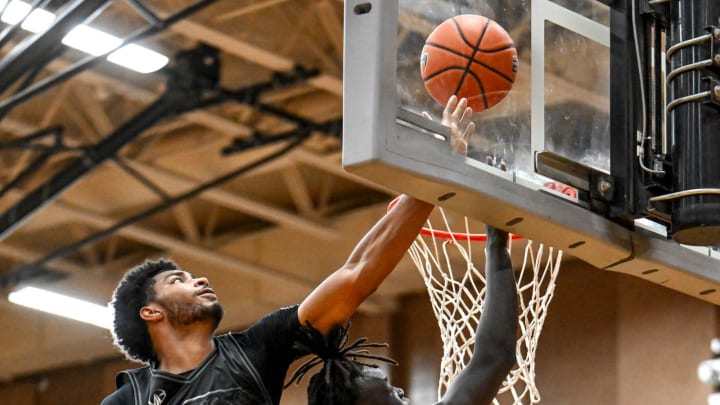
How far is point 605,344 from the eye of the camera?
12.3 metres

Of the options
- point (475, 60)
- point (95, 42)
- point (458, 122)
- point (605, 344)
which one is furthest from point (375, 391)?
point (605, 344)

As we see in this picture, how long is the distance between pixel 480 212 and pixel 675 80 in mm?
800

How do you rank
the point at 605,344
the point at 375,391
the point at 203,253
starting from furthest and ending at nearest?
the point at 203,253, the point at 605,344, the point at 375,391

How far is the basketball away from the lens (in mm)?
3936

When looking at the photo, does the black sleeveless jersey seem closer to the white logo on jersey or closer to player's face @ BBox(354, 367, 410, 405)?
the white logo on jersey

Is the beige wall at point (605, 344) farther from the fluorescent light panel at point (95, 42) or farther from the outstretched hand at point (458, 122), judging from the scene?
the outstretched hand at point (458, 122)

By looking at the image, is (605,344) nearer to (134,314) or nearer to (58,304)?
(58,304)

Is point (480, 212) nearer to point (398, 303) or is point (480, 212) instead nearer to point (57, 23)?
point (57, 23)

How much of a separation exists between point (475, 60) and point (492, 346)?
810mm

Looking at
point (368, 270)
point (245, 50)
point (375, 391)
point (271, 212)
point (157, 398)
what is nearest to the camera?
point (375, 391)

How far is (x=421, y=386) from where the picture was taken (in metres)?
13.3

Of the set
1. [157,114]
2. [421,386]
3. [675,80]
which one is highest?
[157,114]

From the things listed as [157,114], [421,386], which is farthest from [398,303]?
[157,114]

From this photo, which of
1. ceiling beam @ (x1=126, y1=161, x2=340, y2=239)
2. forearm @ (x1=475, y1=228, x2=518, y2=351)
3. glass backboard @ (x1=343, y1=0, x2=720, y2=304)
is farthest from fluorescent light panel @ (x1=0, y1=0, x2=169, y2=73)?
forearm @ (x1=475, y1=228, x2=518, y2=351)
